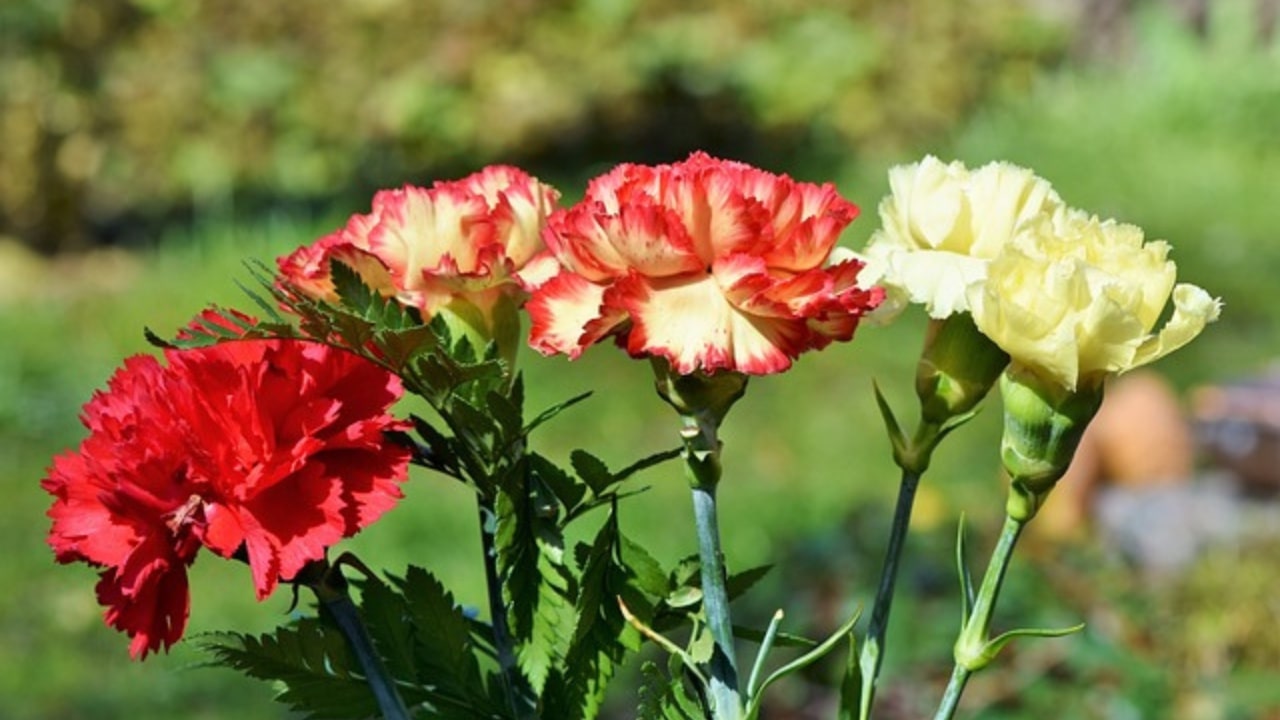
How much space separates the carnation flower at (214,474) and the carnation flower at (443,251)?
0.05m

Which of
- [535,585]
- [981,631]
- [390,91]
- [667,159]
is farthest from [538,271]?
[667,159]

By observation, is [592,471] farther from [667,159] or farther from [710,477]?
[667,159]

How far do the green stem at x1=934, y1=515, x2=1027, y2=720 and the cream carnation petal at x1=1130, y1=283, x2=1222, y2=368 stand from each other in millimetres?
101

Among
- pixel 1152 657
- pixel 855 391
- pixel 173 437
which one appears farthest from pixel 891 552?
pixel 855 391

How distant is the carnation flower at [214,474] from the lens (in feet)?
2.56

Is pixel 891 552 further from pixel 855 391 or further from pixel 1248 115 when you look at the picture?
pixel 1248 115

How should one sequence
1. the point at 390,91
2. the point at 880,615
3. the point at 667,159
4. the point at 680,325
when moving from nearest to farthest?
the point at 680,325 < the point at 880,615 < the point at 390,91 < the point at 667,159

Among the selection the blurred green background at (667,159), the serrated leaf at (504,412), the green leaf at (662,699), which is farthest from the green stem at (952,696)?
the blurred green background at (667,159)

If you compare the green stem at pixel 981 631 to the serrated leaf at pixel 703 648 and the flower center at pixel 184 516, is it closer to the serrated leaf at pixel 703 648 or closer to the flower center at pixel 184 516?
the serrated leaf at pixel 703 648

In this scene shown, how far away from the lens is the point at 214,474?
79 centimetres

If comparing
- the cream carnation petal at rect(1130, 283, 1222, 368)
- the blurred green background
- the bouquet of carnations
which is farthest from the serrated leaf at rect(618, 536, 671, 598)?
the blurred green background

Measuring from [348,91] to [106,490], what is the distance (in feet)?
19.0

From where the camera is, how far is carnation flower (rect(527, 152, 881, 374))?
0.78m

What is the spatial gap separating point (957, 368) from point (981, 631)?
0.40 feet
